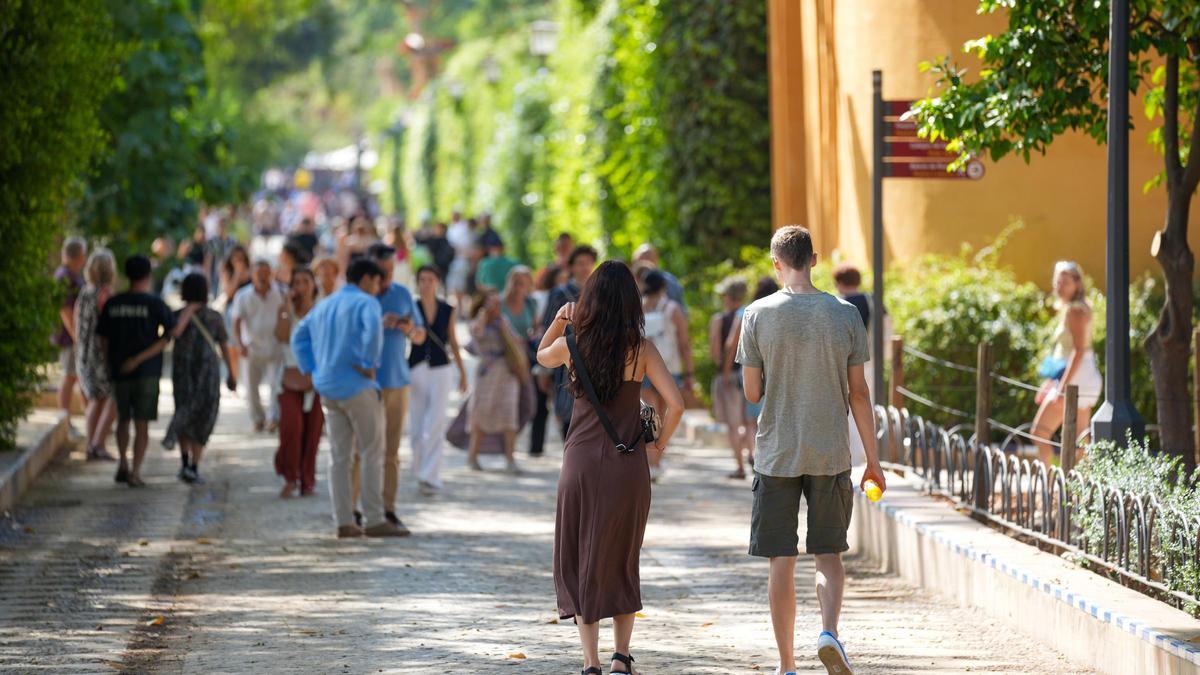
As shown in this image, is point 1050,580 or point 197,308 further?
point 197,308

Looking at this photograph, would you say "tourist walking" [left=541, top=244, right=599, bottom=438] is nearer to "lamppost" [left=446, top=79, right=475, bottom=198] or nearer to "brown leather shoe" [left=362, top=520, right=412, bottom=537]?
"brown leather shoe" [left=362, top=520, right=412, bottom=537]

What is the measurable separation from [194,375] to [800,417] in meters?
8.46

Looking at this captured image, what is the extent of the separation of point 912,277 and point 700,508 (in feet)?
11.9

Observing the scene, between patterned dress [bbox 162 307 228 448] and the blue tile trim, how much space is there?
19.5 ft

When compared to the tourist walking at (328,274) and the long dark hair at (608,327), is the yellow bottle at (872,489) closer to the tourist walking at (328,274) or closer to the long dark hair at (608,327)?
the long dark hair at (608,327)

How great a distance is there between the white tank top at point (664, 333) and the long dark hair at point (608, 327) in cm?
722

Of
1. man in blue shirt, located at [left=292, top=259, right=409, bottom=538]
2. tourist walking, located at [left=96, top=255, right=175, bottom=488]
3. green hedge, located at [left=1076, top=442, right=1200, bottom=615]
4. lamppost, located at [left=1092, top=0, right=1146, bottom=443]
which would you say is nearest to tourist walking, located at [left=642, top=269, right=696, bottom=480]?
man in blue shirt, located at [left=292, top=259, right=409, bottom=538]

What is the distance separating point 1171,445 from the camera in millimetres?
10219

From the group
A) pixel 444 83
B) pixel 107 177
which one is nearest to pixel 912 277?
pixel 107 177

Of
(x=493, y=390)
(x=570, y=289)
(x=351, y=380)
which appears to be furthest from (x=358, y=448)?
(x=570, y=289)

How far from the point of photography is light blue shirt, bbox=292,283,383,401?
1175 cm

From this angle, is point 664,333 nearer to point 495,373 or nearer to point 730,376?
point 730,376

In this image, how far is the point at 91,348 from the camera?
15.0 metres

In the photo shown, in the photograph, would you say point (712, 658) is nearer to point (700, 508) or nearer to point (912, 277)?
point (700, 508)
